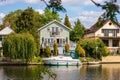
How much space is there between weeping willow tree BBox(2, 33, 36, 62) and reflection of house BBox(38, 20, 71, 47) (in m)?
10.5

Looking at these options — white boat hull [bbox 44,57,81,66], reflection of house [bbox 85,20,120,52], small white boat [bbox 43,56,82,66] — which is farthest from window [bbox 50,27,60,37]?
white boat hull [bbox 44,57,81,66]

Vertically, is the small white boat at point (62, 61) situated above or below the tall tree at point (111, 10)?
below

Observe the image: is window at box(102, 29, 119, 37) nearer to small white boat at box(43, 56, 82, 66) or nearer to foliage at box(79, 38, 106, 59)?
foliage at box(79, 38, 106, 59)

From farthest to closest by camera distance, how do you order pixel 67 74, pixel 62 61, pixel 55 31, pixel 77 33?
pixel 77 33, pixel 55 31, pixel 62 61, pixel 67 74

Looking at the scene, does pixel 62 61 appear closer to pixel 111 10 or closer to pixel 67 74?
pixel 67 74

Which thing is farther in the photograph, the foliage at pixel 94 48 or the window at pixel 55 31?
the window at pixel 55 31

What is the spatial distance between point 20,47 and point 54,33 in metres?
12.1

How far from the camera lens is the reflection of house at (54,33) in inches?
2453

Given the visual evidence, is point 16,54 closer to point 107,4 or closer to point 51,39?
point 51,39

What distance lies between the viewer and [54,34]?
205ft

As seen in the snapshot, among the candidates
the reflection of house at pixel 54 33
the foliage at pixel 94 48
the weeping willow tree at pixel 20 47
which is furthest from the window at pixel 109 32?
the weeping willow tree at pixel 20 47

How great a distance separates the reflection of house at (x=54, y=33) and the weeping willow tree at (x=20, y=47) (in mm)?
10516

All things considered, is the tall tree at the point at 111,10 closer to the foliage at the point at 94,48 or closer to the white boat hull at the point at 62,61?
the white boat hull at the point at 62,61

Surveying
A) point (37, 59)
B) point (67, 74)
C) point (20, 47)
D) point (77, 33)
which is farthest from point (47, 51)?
point (77, 33)
